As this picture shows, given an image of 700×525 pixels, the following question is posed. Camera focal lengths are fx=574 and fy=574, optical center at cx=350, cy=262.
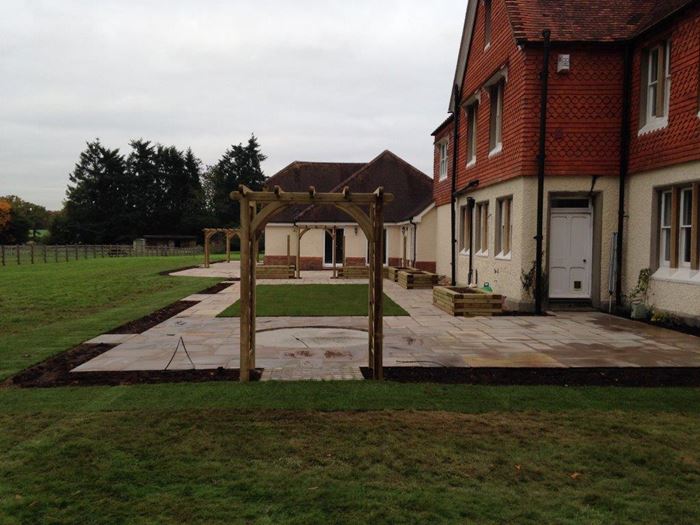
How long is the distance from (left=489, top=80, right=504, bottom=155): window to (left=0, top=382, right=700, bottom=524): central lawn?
1049 cm

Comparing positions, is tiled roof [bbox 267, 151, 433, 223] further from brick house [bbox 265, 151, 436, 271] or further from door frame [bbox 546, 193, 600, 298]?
door frame [bbox 546, 193, 600, 298]

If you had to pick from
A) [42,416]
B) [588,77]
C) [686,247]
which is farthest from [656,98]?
[42,416]

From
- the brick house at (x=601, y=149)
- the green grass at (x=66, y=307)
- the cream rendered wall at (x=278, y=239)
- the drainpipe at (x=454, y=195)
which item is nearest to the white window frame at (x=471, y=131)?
the drainpipe at (x=454, y=195)

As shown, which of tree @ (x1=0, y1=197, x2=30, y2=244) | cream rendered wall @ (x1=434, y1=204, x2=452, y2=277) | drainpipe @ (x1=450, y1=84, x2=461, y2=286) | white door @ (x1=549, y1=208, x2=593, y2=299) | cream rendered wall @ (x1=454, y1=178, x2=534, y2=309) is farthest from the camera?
tree @ (x1=0, y1=197, x2=30, y2=244)

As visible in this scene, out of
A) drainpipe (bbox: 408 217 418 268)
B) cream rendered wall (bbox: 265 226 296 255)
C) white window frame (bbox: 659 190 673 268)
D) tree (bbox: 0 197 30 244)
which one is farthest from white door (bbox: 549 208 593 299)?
tree (bbox: 0 197 30 244)

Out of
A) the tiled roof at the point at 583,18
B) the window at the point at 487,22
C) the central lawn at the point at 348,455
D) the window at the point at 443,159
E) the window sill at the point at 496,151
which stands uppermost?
the window at the point at 487,22

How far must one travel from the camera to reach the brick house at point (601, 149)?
445 inches

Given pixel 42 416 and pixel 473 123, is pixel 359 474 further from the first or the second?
pixel 473 123

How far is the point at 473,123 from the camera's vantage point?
1881 cm

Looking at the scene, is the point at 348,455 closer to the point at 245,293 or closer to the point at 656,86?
the point at 245,293

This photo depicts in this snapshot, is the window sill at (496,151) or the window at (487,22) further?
the window at (487,22)

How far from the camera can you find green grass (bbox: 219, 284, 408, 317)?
1315 cm

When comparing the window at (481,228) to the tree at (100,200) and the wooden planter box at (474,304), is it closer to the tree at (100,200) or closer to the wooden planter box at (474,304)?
the wooden planter box at (474,304)

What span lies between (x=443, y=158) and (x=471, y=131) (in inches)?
170
